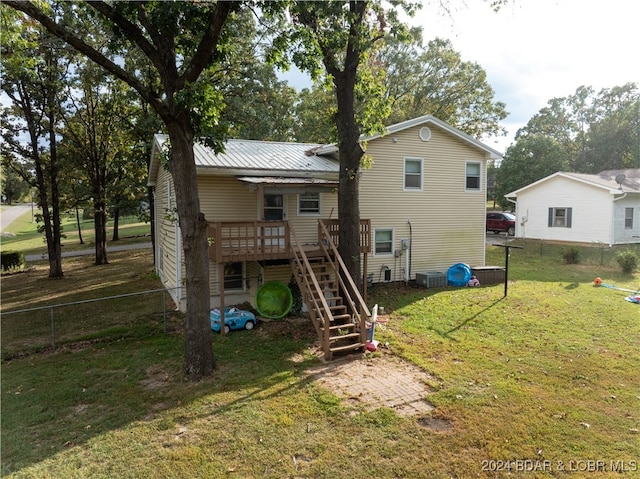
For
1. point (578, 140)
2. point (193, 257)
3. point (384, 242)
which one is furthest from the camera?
point (578, 140)

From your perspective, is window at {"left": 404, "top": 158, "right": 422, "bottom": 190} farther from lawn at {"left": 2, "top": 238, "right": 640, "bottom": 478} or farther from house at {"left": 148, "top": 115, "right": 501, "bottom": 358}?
Result: lawn at {"left": 2, "top": 238, "right": 640, "bottom": 478}

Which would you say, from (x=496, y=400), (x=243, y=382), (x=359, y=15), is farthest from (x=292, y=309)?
(x=359, y=15)

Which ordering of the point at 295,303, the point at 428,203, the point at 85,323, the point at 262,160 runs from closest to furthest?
the point at 85,323 < the point at 295,303 < the point at 262,160 < the point at 428,203

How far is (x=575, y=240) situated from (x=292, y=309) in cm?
1998

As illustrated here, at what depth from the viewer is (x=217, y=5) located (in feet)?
19.6

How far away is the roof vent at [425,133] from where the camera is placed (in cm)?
1437

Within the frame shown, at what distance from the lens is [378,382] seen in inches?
258

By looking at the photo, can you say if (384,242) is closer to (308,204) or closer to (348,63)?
(308,204)

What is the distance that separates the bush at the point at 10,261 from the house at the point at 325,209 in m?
9.17

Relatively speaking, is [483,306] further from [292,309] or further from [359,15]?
[359,15]

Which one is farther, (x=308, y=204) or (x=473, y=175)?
(x=473, y=175)

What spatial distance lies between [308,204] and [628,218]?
20130mm

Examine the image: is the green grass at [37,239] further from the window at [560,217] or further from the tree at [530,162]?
the tree at [530,162]

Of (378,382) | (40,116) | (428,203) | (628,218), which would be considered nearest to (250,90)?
(40,116)
